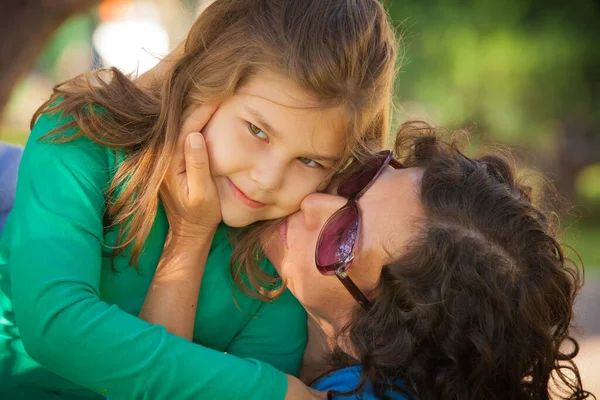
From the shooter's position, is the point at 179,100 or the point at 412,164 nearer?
the point at 179,100

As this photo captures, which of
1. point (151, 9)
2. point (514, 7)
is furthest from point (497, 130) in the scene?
point (151, 9)

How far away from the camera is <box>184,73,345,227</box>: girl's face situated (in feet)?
7.70

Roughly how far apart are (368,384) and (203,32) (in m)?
1.30

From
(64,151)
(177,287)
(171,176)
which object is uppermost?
(64,151)

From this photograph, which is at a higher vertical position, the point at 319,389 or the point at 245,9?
the point at 245,9

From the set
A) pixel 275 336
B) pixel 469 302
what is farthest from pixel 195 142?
pixel 469 302

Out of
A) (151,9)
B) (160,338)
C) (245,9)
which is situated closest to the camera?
(160,338)

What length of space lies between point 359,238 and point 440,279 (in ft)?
0.97

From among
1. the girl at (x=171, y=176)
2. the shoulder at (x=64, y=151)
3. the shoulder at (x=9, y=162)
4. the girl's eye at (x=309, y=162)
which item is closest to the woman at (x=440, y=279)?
the girl's eye at (x=309, y=162)

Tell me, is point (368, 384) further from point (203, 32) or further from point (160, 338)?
point (203, 32)

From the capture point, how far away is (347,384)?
7.95ft

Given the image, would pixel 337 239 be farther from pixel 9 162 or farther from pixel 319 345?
Answer: pixel 9 162

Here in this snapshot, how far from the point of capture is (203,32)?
2.56 meters

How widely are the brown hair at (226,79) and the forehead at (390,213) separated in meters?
0.17
